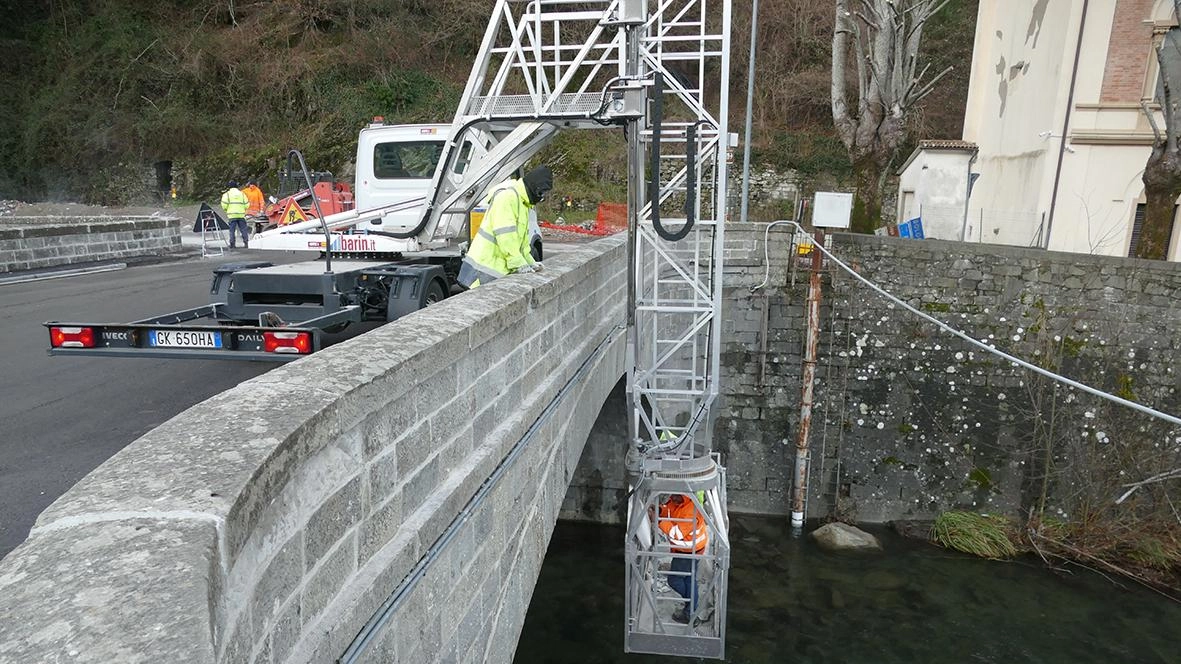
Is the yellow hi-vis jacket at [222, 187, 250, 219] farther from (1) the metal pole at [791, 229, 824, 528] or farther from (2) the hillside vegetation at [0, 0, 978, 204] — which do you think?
(1) the metal pole at [791, 229, 824, 528]

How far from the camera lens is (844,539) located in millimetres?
11656

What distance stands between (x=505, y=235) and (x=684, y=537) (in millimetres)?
3576

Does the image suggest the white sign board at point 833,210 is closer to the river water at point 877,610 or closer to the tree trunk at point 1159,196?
the river water at point 877,610

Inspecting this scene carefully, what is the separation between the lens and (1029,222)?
15.8 meters

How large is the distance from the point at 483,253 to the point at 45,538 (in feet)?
14.0

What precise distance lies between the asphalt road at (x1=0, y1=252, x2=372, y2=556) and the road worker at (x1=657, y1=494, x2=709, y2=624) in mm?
3802

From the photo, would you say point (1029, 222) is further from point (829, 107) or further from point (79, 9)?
point (79, 9)

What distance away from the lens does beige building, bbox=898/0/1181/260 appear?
14117mm

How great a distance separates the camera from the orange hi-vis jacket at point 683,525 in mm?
6934

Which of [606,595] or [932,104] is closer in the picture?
[606,595]

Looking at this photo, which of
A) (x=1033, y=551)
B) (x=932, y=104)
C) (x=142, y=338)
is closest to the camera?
(x=142, y=338)

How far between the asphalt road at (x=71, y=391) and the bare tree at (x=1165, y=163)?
1236 centimetres

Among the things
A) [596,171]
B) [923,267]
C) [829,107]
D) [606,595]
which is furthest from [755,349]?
[829,107]

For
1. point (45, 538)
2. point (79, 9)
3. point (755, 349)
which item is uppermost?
point (79, 9)
